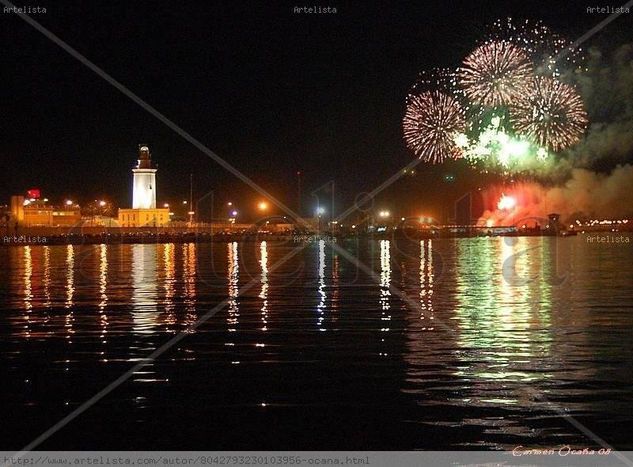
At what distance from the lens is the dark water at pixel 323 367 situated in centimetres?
1123

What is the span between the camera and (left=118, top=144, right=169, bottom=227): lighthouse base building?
15325 cm

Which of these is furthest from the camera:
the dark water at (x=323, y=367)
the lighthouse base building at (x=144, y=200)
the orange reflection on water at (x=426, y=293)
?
the lighthouse base building at (x=144, y=200)

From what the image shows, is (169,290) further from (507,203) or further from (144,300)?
(507,203)

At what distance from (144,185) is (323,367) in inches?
Result: 5721

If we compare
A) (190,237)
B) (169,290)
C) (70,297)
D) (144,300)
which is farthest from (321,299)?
(190,237)

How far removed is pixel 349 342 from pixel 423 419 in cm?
666

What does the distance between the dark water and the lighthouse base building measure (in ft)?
404

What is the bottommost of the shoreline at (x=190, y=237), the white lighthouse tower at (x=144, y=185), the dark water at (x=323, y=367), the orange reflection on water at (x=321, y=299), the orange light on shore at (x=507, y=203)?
the dark water at (x=323, y=367)

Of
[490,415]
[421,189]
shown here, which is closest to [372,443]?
[490,415]

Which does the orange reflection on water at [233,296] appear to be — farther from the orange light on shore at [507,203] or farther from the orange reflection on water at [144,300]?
the orange light on shore at [507,203]

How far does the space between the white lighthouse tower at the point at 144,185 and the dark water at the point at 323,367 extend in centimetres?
12761

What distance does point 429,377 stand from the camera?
14.5 m

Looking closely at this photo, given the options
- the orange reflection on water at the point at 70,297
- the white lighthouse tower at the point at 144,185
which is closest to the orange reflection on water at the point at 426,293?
the orange reflection on water at the point at 70,297

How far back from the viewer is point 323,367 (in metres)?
15.4
